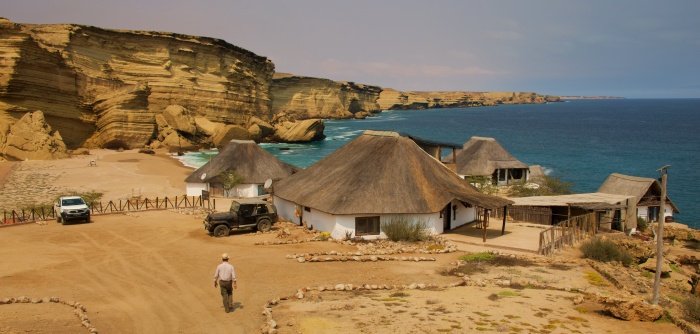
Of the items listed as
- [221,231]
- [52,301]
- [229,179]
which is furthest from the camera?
[229,179]

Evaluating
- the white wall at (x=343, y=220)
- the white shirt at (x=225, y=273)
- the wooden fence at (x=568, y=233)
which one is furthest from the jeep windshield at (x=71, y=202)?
the wooden fence at (x=568, y=233)

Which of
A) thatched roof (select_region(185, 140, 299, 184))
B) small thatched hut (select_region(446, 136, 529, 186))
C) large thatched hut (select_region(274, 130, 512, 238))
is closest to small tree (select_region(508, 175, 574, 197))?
small thatched hut (select_region(446, 136, 529, 186))

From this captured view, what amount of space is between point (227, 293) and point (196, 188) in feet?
92.7

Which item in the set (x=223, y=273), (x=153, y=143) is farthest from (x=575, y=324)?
(x=153, y=143)

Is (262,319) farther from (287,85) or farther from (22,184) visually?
(287,85)

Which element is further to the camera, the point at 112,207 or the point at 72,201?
the point at 112,207

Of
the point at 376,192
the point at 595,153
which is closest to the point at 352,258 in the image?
the point at 376,192

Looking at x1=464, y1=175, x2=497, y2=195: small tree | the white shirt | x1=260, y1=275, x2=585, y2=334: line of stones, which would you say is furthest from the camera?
x1=464, y1=175, x2=497, y2=195: small tree

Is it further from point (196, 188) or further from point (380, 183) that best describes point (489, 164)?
point (196, 188)

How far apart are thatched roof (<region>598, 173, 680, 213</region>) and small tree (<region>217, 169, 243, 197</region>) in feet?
86.7

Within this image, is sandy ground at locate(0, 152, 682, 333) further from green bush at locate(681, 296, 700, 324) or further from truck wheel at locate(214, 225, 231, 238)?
green bush at locate(681, 296, 700, 324)

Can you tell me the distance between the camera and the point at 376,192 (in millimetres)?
27375

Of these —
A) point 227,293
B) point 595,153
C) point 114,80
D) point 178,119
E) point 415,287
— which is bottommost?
point 595,153

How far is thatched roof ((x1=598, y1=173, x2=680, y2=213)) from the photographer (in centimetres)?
3544
